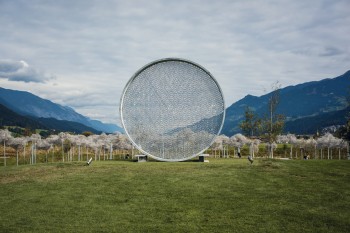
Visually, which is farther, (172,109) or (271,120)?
(271,120)

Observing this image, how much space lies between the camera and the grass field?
1206 cm

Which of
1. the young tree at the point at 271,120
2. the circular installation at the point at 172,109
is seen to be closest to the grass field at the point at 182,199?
the circular installation at the point at 172,109

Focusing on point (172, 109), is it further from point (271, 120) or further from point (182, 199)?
point (271, 120)

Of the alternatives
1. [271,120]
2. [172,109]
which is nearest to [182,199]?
[172,109]

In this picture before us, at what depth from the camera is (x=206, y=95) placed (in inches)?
1084

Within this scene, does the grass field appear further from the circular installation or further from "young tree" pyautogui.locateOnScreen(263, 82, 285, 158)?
"young tree" pyautogui.locateOnScreen(263, 82, 285, 158)

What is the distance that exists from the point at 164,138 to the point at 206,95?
483 cm

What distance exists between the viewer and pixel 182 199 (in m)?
15.0

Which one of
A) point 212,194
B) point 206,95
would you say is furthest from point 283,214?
point 206,95

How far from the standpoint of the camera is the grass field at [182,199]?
1206 cm

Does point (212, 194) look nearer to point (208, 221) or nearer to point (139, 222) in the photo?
point (208, 221)

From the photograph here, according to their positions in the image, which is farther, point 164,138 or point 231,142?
point 231,142

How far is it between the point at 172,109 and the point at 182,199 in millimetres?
13384

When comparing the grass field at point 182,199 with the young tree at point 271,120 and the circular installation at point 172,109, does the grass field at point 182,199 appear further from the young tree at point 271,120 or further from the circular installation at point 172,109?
the young tree at point 271,120
